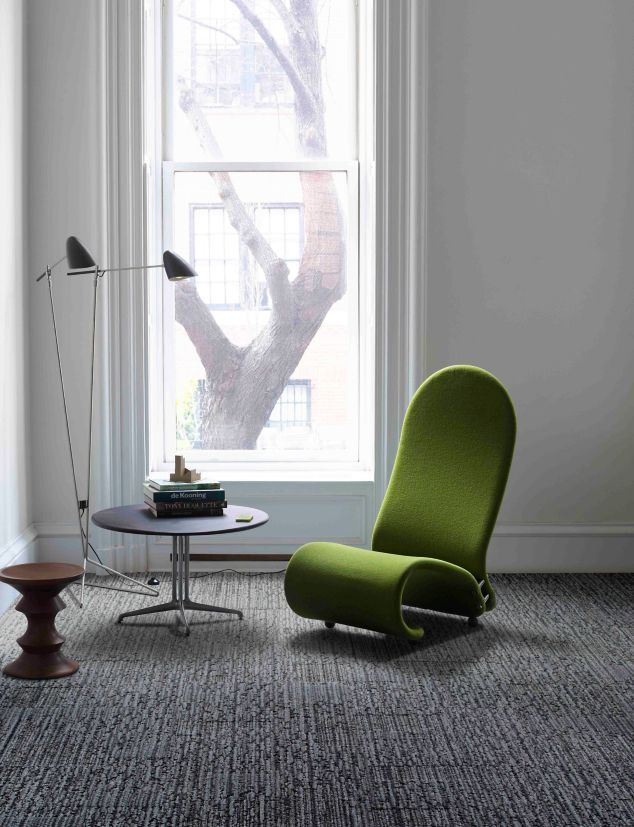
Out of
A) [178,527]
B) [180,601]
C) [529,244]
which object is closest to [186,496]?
[178,527]

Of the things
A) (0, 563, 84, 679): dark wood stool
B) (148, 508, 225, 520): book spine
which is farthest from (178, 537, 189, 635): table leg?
(0, 563, 84, 679): dark wood stool

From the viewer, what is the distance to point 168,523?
3.49 metres

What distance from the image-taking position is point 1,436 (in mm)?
3881

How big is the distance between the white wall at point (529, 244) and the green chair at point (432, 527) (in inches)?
33.0

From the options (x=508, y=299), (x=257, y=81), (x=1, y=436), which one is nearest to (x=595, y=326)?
(x=508, y=299)

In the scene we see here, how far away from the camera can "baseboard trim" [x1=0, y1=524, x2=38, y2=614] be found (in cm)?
377

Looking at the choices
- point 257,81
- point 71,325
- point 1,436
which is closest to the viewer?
point 1,436

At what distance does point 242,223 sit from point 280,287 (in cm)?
38

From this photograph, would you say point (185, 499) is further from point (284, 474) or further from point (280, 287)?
point (280, 287)

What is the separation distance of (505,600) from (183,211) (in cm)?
247

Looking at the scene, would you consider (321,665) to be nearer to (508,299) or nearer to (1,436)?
(1,436)

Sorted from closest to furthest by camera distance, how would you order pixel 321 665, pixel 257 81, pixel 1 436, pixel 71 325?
pixel 321 665
pixel 1 436
pixel 71 325
pixel 257 81

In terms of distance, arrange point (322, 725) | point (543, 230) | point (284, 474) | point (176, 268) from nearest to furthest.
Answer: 1. point (322, 725)
2. point (176, 268)
3. point (543, 230)
4. point (284, 474)

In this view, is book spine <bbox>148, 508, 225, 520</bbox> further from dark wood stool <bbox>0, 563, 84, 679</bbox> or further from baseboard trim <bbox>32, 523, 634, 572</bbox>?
baseboard trim <bbox>32, 523, 634, 572</bbox>
